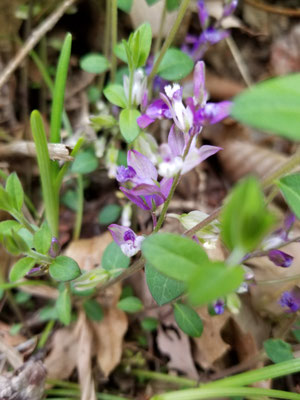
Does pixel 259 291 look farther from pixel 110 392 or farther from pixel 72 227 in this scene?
pixel 72 227

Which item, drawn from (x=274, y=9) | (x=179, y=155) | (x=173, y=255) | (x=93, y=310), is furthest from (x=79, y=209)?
(x=274, y=9)

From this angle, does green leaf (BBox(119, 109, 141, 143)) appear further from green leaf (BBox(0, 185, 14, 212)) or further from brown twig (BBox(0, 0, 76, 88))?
brown twig (BBox(0, 0, 76, 88))

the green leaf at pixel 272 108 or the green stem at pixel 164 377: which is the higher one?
the green leaf at pixel 272 108

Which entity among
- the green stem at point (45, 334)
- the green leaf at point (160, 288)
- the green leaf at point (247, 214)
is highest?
the green leaf at point (247, 214)

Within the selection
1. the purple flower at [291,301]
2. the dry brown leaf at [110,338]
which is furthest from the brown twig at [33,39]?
the purple flower at [291,301]

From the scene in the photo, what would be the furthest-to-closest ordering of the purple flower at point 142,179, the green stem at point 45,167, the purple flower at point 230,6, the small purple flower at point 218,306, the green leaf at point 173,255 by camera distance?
the purple flower at point 230,6, the small purple flower at point 218,306, the green stem at point 45,167, the purple flower at point 142,179, the green leaf at point 173,255

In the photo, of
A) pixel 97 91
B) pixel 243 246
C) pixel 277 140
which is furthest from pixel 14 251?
pixel 277 140

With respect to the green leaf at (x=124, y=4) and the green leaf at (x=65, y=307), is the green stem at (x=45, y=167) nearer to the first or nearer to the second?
the green leaf at (x=65, y=307)

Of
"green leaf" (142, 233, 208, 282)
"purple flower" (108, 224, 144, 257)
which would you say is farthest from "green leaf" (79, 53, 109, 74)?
"green leaf" (142, 233, 208, 282)
